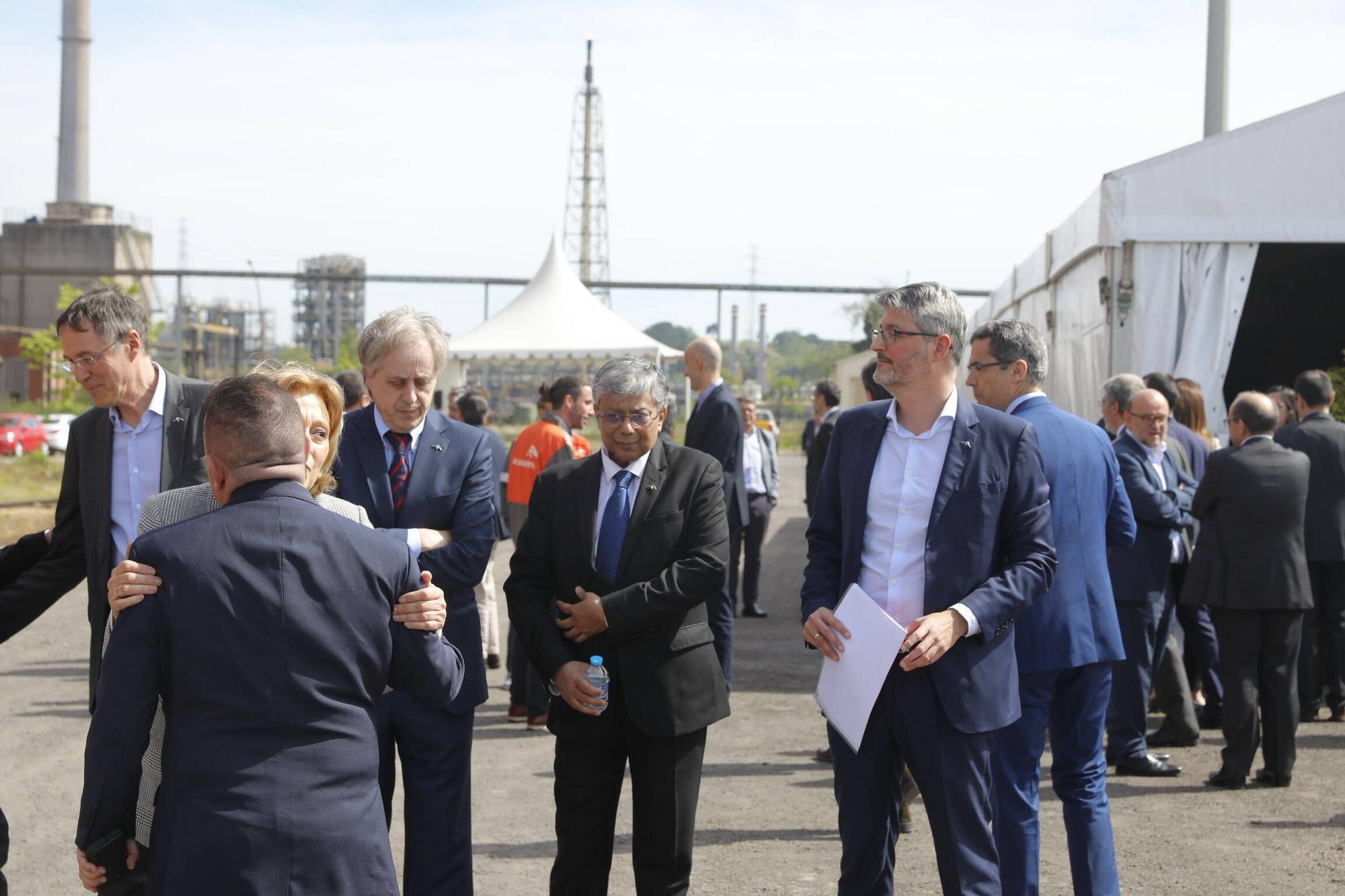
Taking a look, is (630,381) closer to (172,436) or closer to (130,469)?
(172,436)

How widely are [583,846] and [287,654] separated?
1.80 m

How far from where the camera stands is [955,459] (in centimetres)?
364

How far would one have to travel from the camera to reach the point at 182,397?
4070 millimetres

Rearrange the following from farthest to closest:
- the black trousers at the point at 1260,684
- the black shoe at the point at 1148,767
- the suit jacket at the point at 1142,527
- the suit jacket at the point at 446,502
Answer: the black shoe at the point at 1148,767 → the suit jacket at the point at 1142,527 → the black trousers at the point at 1260,684 → the suit jacket at the point at 446,502

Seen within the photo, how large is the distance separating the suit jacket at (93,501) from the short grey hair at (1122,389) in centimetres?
473

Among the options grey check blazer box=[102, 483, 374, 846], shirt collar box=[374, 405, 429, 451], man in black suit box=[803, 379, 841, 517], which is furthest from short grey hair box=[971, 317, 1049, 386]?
man in black suit box=[803, 379, 841, 517]

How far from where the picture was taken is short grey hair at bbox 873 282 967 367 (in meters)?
3.70

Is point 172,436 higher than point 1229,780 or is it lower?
higher

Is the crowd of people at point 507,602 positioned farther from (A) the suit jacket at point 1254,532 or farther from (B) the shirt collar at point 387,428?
(A) the suit jacket at point 1254,532

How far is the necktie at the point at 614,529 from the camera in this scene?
4.14 m

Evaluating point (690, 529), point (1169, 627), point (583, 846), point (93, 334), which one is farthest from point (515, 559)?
point (1169, 627)

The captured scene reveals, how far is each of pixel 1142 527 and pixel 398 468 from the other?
13.7ft

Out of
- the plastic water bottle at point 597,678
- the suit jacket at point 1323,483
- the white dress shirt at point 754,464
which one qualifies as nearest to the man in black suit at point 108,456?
the plastic water bottle at point 597,678

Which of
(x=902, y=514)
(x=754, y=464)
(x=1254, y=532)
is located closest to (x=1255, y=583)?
(x=1254, y=532)
